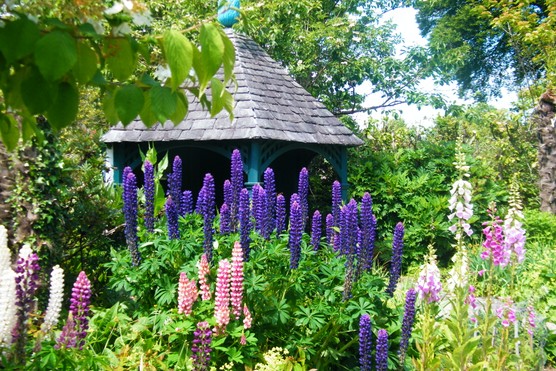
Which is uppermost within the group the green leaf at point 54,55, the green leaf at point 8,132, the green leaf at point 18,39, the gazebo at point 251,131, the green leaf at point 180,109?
the gazebo at point 251,131

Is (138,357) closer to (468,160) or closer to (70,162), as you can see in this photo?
(70,162)

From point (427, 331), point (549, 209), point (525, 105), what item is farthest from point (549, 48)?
point (427, 331)

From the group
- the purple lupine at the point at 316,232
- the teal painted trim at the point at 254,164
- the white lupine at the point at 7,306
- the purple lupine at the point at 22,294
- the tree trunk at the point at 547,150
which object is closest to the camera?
the purple lupine at the point at 22,294

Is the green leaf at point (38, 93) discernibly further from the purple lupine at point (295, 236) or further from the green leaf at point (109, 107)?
the purple lupine at point (295, 236)

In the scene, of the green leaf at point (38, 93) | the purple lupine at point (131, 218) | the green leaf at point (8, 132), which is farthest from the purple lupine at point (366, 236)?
the green leaf at point (38, 93)

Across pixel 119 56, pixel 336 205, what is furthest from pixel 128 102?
pixel 336 205

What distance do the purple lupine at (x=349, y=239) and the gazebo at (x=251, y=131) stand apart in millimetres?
4613

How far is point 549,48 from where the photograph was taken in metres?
13.9

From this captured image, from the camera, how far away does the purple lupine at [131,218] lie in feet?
14.6

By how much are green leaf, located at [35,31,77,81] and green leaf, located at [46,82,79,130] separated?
0.18m

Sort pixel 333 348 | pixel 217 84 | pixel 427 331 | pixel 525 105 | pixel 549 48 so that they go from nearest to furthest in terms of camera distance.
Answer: pixel 217 84
pixel 427 331
pixel 333 348
pixel 549 48
pixel 525 105

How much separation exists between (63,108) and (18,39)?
213 millimetres

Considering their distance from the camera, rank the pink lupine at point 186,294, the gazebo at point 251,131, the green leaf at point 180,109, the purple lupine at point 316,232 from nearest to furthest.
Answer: the green leaf at point 180,109, the pink lupine at point 186,294, the purple lupine at point 316,232, the gazebo at point 251,131

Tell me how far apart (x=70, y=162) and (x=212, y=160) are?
686 centimetres
